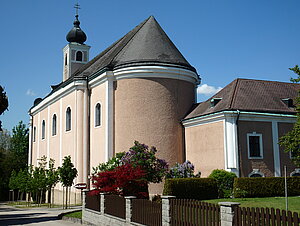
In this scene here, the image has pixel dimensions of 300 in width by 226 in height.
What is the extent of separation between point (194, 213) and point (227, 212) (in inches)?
63.4

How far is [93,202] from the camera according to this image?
58.2ft

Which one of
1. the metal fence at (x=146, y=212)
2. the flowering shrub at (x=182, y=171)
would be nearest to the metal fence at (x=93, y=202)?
the metal fence at (x=146, y=212)

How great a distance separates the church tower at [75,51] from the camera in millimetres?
44375

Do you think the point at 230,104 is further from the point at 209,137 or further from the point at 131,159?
the point at 131,159

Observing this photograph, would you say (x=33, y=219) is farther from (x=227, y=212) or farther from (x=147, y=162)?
(x=227, y=212)

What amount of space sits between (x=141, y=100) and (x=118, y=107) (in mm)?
1818

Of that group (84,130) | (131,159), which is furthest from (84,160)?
(131,159)

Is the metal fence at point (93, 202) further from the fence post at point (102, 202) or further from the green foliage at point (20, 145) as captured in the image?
the green foliage at point (20, 145)

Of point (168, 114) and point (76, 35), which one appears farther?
point (76, 35)

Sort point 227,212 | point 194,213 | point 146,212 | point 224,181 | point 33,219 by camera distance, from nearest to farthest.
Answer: point 227,212 < point 194,213 < point 146,212 < point 33,219 < point 224,181

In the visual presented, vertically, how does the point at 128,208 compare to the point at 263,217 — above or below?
below

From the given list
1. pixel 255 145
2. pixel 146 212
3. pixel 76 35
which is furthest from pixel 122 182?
pixel 76 35

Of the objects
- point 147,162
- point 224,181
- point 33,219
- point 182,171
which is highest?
point 147,162

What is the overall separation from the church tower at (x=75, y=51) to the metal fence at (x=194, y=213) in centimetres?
3483
